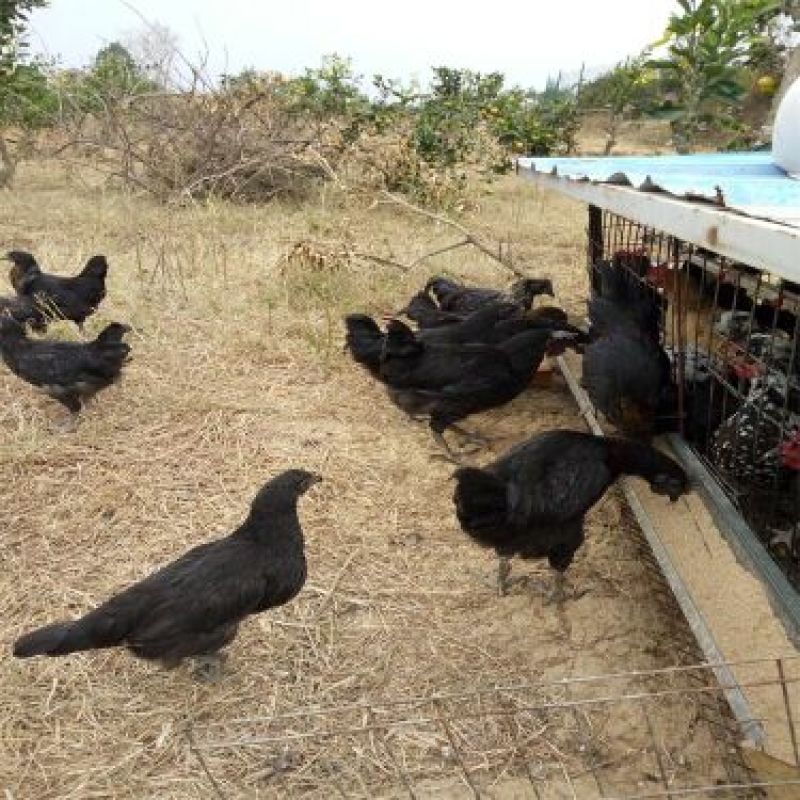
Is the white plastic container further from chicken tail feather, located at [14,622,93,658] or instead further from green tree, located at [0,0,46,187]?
green tree, located at [0,0,46,187]

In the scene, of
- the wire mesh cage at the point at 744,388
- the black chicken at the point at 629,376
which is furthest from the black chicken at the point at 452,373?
the wire mesh cage at the point at 744,388

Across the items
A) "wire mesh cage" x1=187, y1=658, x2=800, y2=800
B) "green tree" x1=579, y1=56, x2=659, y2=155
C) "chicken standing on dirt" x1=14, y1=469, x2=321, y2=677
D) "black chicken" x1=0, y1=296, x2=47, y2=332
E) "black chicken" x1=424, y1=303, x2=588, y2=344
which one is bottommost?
"wire mesh cage" x1=187, y1=658, x2=800, y2=800

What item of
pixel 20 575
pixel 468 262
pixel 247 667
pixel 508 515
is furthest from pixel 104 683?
pixel 468 262

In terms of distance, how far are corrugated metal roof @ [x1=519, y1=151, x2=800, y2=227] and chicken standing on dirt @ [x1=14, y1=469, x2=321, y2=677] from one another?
174 centimetres

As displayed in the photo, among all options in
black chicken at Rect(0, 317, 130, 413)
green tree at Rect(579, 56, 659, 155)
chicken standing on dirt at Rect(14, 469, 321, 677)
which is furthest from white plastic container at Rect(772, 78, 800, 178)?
green tree at Rect(579, 56, 659, 155)

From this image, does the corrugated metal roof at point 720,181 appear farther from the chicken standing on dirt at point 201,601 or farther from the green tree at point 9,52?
the green tree at point 9,52

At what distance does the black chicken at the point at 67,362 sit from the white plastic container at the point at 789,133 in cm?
343

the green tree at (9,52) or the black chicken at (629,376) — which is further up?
the green tree at (9,52)

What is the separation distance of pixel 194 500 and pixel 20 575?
0.85 meters

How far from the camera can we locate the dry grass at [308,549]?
2562 millimetres

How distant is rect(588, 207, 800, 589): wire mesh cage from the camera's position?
304 cm

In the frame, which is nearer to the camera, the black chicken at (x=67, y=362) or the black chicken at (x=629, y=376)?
the black chicken at (x=629, y=376)

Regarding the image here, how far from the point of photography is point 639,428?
3908 millimetres

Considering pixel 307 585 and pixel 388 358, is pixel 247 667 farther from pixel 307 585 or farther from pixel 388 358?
pixel 388 358
